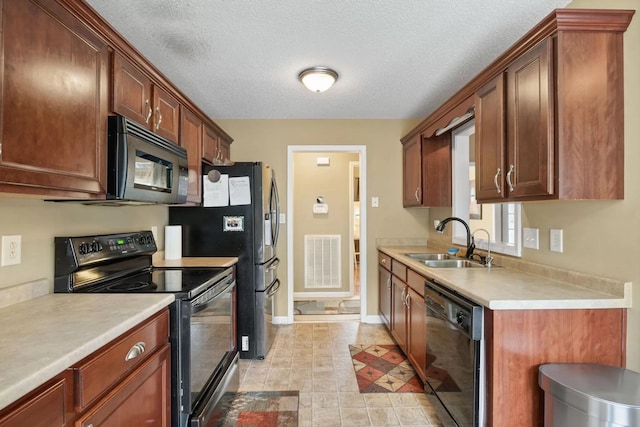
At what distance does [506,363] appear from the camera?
1.42 metres

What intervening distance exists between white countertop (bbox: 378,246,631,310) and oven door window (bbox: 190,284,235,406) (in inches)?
51.5

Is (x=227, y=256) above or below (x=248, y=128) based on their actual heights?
below

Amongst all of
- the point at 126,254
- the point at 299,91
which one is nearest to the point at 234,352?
the point at 126,254

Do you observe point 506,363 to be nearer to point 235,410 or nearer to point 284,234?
point 235,410

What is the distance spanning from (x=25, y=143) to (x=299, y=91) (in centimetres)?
215

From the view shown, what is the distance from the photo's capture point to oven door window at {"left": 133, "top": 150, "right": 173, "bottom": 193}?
1627 millimetres

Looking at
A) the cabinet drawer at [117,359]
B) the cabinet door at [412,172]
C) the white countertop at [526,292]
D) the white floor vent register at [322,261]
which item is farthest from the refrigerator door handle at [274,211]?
the white floor vent register at [322,261]

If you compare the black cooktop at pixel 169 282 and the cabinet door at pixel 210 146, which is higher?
the cabinet door at pixel 210 146

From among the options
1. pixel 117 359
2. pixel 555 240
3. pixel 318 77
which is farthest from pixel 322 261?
pixel 117 359

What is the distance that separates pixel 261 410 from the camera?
2.13 metres

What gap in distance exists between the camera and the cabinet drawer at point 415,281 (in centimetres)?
Answer: 228

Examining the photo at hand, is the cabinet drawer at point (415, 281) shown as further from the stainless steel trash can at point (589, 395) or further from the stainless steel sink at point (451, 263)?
the stainless steel trash can at point (589, 395)

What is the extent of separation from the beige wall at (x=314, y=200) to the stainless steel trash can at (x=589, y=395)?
12.3 feet

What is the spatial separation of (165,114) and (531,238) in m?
2.43
